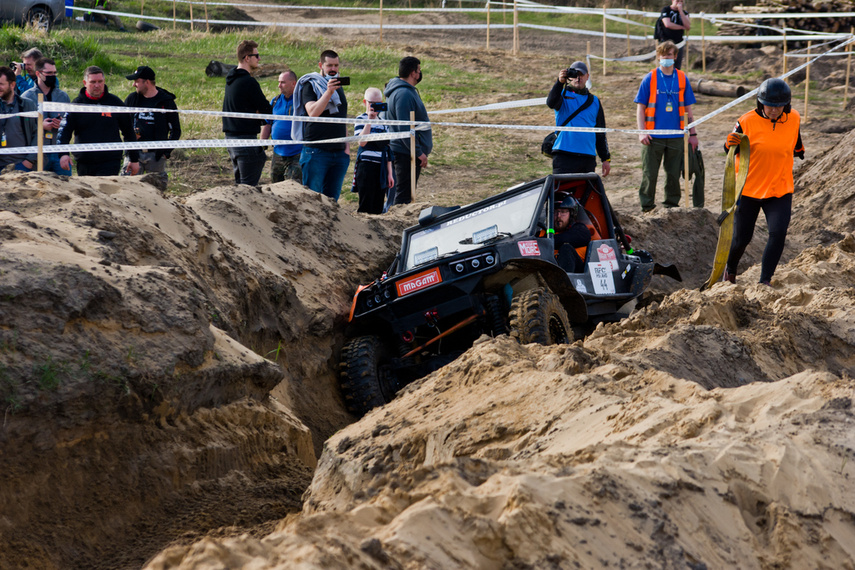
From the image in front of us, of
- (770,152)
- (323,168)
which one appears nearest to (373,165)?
(323,168)

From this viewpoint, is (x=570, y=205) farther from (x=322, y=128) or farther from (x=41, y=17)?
(x=41, y=17)

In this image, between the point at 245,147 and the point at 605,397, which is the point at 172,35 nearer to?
the point at 245,147

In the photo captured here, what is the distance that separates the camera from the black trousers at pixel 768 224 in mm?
7816

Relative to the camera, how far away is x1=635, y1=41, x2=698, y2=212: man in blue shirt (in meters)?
10.9

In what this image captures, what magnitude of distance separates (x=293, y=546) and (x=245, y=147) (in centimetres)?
724

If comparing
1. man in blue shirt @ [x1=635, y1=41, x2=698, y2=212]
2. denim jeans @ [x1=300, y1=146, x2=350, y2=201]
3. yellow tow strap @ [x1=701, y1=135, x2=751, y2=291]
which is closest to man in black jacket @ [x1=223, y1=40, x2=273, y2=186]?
denim jeans @ [x1=300, y1=146, x2=350, y2=201]

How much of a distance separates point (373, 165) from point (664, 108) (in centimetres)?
373

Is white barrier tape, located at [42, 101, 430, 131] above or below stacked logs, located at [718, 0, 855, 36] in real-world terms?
below

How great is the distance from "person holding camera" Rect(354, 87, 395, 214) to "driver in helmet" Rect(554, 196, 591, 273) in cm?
268

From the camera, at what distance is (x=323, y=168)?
31.8 feet

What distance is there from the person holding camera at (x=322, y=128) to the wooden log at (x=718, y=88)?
39.0 ft

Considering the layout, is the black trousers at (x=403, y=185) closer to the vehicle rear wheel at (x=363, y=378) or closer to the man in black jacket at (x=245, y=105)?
the man in black jacket at (x=245, y=105)

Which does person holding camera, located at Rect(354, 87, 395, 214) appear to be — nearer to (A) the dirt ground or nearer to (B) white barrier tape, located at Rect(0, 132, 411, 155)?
(B) white barrier tape, located at Rect(0, 132, 411, 155)

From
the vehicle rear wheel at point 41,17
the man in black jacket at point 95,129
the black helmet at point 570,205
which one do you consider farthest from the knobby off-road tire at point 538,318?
the vehicle rear wheel at point 41,17
